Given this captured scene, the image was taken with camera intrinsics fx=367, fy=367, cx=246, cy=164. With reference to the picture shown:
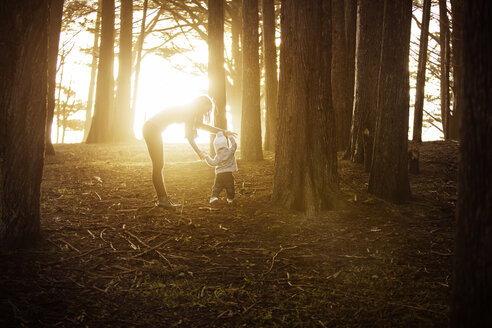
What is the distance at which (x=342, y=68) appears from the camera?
10.1m

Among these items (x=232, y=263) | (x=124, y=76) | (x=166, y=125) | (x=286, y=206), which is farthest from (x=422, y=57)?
(x=124, y=76)

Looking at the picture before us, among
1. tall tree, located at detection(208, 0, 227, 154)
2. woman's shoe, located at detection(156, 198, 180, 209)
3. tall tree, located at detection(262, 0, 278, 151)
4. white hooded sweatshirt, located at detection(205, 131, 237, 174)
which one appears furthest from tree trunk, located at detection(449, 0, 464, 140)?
woman's shoe, located at detection(156, 198, 180, 209)

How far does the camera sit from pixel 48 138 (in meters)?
12.3

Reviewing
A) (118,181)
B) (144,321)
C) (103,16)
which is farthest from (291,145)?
(103,16)

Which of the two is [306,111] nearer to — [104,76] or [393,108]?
[393,108]

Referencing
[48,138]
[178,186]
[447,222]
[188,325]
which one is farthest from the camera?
[48,138]

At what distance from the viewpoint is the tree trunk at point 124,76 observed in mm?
17266

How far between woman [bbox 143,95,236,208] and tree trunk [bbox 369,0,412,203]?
2.97 meters

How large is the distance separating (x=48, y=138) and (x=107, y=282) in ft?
34.0

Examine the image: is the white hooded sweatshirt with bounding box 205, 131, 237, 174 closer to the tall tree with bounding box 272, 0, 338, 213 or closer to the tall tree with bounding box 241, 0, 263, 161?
the tall tree with bounding box 272, 0, 338, 213

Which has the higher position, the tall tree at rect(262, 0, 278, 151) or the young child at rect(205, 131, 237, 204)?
the tall tree at rect(262, 0, 278, 151)

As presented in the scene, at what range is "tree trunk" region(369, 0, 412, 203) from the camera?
20.0 ft

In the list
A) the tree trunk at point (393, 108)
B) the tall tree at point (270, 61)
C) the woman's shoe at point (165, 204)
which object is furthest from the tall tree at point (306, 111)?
the tall tree at point (270, 61)

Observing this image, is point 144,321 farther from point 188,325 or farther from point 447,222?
point 447,222
